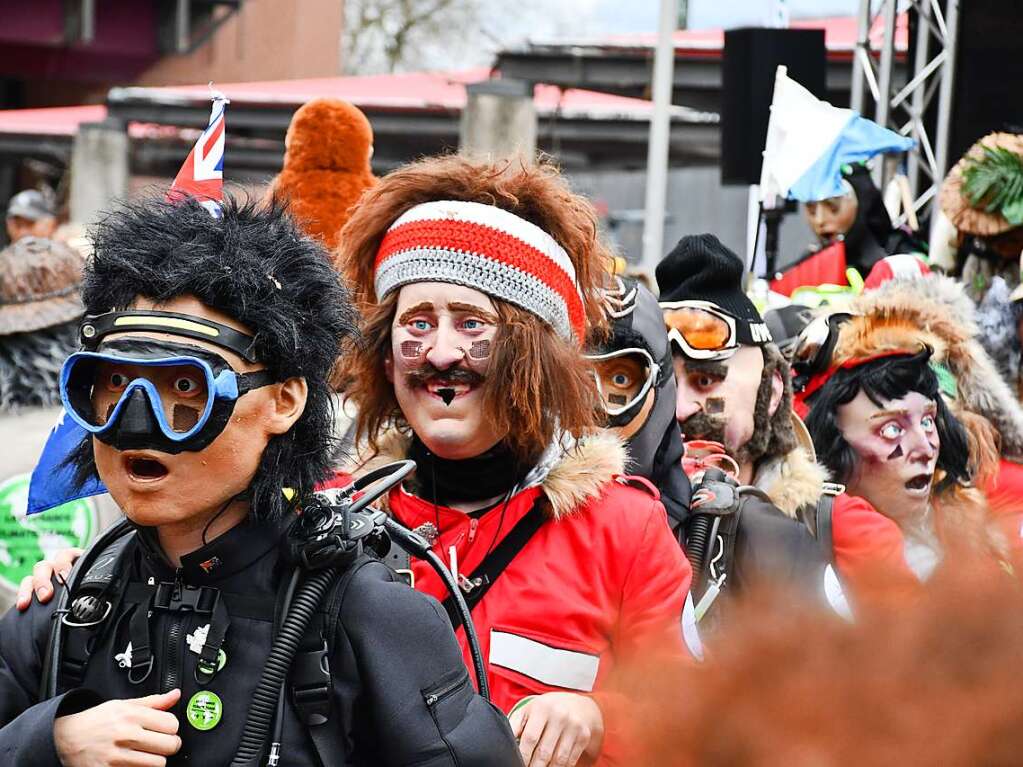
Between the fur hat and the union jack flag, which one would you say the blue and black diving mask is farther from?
the fur hat

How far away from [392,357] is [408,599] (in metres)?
0.92

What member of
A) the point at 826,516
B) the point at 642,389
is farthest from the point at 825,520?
the point at 642,389

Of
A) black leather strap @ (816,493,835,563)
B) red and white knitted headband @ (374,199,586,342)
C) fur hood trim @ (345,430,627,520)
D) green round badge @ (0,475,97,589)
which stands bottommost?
green round badge @ (0,475,97,589)

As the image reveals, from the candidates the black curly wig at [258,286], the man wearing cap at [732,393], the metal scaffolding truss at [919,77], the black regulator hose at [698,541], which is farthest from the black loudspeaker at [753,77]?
the black curly wig at [258,286]

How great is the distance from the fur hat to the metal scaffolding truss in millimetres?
5846

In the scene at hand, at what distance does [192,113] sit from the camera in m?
14.6

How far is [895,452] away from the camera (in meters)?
4.05

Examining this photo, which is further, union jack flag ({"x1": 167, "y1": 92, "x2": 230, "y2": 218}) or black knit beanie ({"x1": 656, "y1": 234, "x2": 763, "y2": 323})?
black knit beanie ({"x1": 656, "y1": 234, "x2": 763, "y2": 323})

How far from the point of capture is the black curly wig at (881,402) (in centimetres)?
410

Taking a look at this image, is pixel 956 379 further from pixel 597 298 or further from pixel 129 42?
pixel 129 42

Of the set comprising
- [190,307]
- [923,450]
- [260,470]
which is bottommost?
[923,450]

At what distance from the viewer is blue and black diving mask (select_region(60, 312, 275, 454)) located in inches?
80.4

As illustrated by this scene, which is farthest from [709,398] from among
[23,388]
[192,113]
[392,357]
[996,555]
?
[192,113]

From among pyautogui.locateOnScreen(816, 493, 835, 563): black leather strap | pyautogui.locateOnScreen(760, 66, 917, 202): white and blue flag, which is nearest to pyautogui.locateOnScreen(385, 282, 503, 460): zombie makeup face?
pyautogui.locateOnScreen(816, 493, 835, 563): black leather strap
